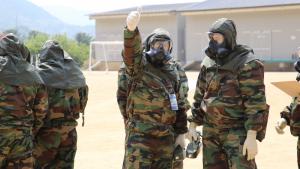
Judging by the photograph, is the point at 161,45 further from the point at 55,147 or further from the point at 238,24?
the point at 238,24

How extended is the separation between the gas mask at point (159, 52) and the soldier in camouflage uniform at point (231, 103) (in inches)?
15.6

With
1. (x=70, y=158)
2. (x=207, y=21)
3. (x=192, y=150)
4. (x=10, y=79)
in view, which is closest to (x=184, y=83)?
(x=192, y=150)

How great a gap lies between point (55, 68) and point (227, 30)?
6.15 ft

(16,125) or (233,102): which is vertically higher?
(233,102)

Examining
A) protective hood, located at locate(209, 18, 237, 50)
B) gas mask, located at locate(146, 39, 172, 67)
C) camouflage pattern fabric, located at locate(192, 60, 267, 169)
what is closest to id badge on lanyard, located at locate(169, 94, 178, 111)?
camouflage pattern fabric, located at locate(192, 60, 267, 169)

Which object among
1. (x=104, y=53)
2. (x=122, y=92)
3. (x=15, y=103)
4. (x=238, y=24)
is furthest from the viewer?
(x=104, y=53)

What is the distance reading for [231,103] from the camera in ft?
17.3

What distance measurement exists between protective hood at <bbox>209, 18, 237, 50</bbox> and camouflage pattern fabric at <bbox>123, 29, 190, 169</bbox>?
2.23ft

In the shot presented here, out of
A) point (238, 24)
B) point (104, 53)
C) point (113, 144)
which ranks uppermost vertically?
point (238, 24)

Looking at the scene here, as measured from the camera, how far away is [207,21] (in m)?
41.0

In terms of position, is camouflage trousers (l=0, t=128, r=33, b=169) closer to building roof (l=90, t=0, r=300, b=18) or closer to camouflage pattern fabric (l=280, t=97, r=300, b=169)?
camouflage pattern fabric (l=280, t=97, r=300, b=169)

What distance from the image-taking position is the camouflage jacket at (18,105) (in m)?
5.22

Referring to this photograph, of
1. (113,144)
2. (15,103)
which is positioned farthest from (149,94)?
(113,144)

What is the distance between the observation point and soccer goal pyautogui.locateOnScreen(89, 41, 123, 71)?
4368cm
